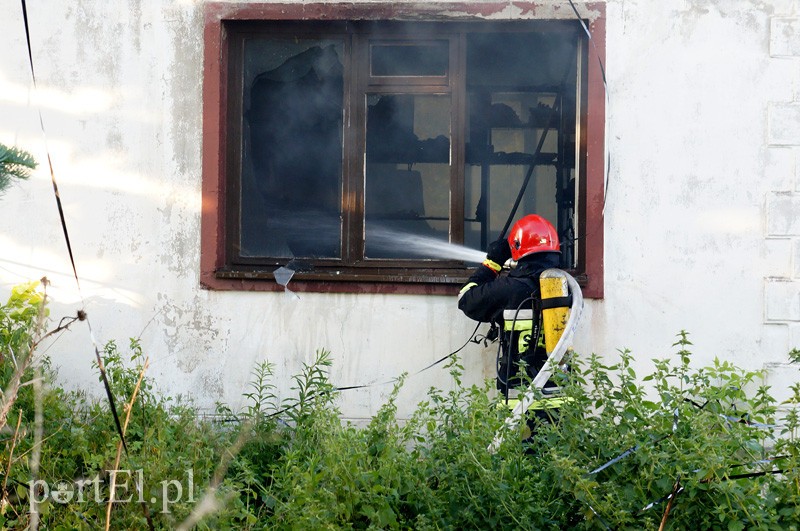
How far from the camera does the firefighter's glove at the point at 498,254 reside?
630 centimetres

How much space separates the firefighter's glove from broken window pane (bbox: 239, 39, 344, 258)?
1.23 meters

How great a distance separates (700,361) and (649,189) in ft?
3.83

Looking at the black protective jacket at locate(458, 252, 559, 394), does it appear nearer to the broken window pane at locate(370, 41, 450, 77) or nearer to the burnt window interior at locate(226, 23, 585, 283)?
the burnt window interior at locate(226, 23, 585, 283)

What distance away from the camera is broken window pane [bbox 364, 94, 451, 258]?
23.1 ft

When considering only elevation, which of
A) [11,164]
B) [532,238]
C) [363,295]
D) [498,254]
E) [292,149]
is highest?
[292,149]

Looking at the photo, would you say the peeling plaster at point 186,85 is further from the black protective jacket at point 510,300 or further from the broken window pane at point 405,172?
the black protective jacket at point 510,300

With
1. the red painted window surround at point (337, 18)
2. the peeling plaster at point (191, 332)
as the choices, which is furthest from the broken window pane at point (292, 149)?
the peeling plaster at point (191, 332)

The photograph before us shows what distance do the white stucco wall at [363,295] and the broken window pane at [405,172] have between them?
53 cm

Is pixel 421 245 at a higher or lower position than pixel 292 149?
lower

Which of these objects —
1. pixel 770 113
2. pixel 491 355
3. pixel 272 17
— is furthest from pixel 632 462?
pixel 272 17

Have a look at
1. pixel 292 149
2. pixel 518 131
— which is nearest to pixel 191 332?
pixel 292 149

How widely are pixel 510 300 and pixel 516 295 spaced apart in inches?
1.9

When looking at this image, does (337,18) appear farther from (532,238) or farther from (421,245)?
(532,238)

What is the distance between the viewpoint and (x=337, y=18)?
6.84 m
